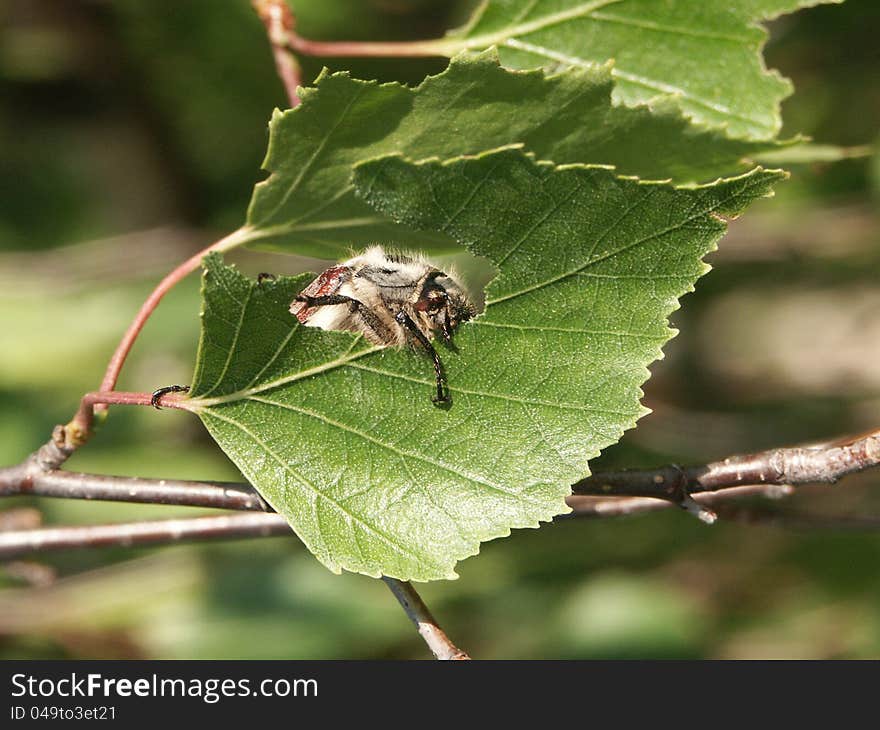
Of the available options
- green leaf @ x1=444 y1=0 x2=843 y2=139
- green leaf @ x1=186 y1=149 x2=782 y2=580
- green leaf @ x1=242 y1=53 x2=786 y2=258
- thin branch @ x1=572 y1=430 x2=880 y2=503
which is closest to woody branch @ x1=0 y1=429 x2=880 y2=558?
thin branch @ x1=572 y1=430 x2=880 y2=503

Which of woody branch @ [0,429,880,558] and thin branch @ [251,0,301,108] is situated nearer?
woody branch @ [0,429,880,558]

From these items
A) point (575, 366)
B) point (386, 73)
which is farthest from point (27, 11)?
point (575, 366)

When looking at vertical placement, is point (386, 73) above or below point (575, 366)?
above

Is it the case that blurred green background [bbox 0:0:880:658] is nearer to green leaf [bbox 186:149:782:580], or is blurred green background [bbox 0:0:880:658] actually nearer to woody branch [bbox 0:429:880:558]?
woody branch [bbox 0:429:880:558]

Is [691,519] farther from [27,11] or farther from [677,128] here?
[27,11]

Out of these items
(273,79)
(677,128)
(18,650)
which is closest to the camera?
(677,128)

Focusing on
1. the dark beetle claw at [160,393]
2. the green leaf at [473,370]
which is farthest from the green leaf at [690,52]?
the dark beetle claw at [160,393]

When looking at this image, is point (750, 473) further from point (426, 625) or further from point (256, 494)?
point (256, 494)
